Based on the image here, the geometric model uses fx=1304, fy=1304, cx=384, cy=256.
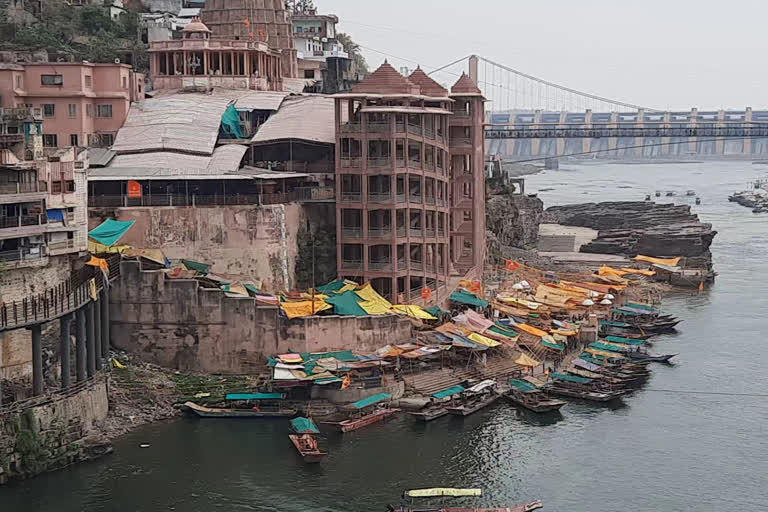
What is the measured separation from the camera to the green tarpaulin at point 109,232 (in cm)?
4878

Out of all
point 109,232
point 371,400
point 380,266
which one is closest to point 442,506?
point 371,400

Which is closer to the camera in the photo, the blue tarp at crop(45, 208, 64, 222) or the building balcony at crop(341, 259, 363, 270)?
the blue tarp at crop(45, 208, 64, 222)

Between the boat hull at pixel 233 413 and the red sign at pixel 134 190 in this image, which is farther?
the red sign at pixel 134 190

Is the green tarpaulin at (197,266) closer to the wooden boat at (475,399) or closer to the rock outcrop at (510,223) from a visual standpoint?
the wooden boat at (475,399)

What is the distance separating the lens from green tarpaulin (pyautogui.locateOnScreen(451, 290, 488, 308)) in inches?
2240

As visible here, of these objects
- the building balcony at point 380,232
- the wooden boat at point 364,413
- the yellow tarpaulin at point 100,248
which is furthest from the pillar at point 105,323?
the building balcony at point 380,232

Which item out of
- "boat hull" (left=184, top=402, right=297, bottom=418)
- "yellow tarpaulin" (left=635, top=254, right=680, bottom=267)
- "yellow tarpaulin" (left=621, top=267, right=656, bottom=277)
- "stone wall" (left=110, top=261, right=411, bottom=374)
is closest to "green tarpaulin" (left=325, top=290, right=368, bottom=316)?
"stone wall" (left=110, top=261, right=411, bottom=374)

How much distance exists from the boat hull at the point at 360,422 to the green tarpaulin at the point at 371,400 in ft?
1.40

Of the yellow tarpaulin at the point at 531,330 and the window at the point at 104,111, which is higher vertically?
the window at the point at 104,111

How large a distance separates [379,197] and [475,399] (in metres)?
12.4

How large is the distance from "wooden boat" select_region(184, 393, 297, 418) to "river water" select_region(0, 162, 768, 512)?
0.41 metres

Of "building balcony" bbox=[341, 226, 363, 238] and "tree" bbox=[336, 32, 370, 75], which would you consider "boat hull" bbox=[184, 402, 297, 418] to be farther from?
"tree" bbox=[336, 32, 370, 75]

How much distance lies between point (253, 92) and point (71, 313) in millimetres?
26873

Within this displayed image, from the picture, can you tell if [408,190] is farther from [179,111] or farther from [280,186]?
[179,111]
